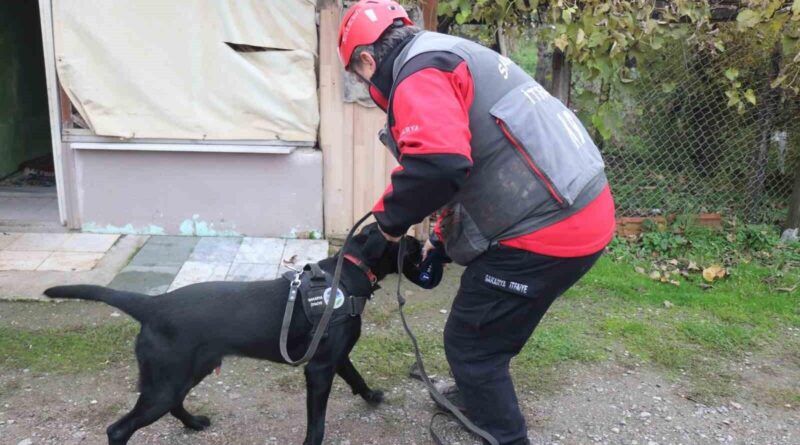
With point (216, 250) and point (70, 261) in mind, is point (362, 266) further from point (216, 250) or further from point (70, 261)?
point (70, 261)

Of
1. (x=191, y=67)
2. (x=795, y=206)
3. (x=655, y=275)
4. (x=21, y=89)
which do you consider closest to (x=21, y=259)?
(x=191, y=67)

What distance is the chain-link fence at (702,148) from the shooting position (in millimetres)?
5969

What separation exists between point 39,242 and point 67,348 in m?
1.79

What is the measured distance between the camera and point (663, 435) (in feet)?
10.8

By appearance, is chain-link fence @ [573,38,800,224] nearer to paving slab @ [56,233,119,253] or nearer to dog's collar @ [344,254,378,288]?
dog's collar @ [344,254,378,288]

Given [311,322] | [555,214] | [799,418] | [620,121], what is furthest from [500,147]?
[620,121]

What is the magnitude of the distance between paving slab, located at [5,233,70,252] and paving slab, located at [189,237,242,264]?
1.07 metres

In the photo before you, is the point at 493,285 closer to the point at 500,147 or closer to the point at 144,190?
the point at 500,147

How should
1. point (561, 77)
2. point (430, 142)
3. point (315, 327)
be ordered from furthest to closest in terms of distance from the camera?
point (561, 77), point (315, 327), point (430, 142)

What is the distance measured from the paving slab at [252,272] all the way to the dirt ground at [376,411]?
1.13m

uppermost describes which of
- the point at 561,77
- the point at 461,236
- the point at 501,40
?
the point at 501,40

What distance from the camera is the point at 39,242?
5285 millimetres

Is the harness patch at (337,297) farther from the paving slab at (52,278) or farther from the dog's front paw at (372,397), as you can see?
the paving slab at (52,278)

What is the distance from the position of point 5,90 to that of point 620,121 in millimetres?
6510
